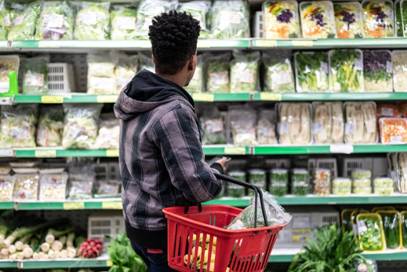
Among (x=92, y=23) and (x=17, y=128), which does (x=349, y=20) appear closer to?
(x=92, y=23)

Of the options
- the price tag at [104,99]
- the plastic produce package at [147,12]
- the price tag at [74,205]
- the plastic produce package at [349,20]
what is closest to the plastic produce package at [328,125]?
the plastic produce package at [349,20]

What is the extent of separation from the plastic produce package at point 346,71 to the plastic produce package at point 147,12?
4.37 ft

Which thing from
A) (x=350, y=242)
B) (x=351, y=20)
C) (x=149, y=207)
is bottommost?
(x=350, y=242)

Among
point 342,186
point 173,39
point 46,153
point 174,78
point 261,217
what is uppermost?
point 173,39

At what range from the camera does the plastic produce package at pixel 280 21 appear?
11.6 ft

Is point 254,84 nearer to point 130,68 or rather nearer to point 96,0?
point 130,68

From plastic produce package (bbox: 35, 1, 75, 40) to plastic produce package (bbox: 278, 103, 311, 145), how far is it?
1692mm

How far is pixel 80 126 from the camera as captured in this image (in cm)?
358

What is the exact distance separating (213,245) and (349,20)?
99.8 inches

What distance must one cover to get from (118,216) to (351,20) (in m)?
2.33

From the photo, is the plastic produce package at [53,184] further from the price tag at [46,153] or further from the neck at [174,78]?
the neck at [174,78]

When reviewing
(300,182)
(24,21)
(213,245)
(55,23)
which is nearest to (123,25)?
(55,23)

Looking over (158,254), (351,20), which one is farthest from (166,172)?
(351,20)

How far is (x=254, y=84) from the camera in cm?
362
